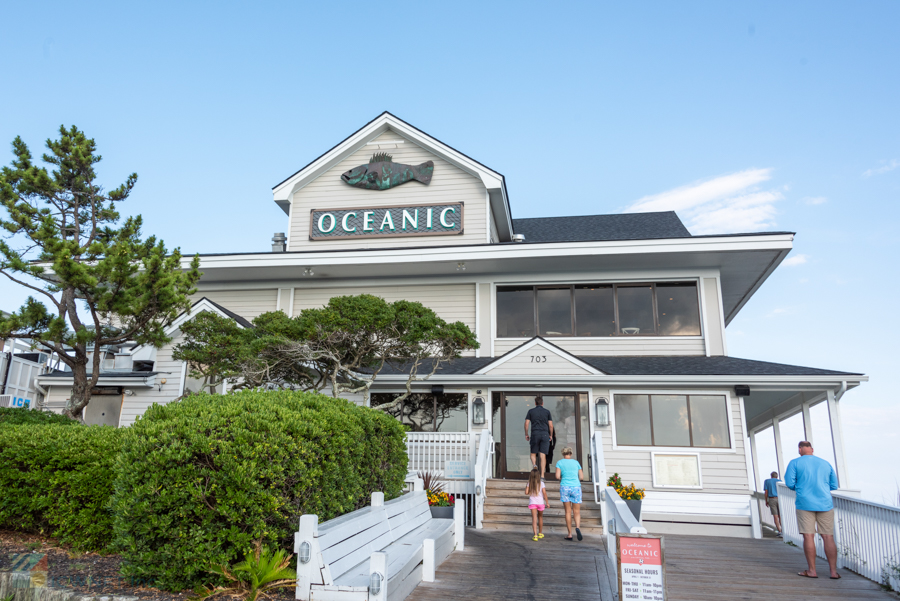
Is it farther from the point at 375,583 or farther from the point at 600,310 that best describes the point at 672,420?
the point at 375,583

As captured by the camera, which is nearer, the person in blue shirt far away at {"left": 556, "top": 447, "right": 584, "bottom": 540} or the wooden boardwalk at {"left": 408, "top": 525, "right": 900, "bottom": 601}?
the wooden boardwalk at {"left": 408, "top": 525, "right": 900, "bottom": 601}

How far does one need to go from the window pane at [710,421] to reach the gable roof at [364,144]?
6981 mm

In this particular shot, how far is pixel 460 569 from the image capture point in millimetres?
6371

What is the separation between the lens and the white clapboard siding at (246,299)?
48.3ft

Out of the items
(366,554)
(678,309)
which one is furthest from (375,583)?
(678,309)

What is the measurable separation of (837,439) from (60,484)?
40.6 ft

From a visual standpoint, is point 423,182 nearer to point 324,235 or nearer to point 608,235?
point 324,235

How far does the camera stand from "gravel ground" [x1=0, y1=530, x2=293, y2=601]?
13.8 ft

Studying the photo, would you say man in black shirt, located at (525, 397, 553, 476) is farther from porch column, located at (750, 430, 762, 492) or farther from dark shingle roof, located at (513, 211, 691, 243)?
porch column, located at (750, 430, 762, 492)

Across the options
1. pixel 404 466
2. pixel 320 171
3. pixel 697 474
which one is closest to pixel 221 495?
pixel 404 466

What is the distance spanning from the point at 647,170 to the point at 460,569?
16227mm

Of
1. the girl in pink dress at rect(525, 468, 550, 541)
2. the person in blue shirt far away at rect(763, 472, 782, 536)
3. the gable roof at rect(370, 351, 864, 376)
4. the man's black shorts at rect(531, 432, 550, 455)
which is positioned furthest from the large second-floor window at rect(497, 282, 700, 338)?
the girl in pink dress at rect(525, 468, 550, 541)

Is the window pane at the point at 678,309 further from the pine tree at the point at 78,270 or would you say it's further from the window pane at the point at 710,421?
the pine tree at the point at 78,270

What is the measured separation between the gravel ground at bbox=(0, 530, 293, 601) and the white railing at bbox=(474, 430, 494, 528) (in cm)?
612
